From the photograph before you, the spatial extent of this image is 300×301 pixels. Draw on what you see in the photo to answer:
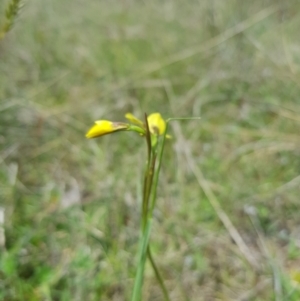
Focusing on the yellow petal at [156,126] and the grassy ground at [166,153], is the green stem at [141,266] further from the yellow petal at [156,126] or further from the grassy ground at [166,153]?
the grassy ground at [166,153]

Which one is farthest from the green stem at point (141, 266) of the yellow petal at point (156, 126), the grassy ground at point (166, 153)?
the grassy ground at point (166, 153)

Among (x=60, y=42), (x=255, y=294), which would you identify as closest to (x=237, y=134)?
(x=255, y=294)

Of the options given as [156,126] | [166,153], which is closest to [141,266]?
[156,126]

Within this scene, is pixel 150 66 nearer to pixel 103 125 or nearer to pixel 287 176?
pixel 287 176

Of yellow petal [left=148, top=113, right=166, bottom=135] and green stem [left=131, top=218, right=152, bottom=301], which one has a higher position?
yellow petal [left=148, top=113, right=166, bottom=135]

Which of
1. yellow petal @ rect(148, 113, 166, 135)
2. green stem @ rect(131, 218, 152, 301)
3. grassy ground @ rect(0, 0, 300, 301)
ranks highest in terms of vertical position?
yellow petal @ rect(148, 113, 166, 135)

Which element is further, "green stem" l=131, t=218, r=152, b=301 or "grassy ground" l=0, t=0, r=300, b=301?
"grassy ground" l=0, t=0, r=300, b=301

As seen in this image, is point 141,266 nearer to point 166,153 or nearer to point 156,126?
point 156,126

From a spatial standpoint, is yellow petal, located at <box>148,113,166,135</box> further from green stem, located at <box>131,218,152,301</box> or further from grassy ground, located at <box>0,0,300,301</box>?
grassy ground, located at <box>0,0,300,301</box>

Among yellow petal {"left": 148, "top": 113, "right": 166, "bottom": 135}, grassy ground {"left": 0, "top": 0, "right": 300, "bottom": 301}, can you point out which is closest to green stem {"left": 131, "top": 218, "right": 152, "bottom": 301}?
yellow petal {"left": 148, "top": 113, "right": 166, "bottom": 135}
